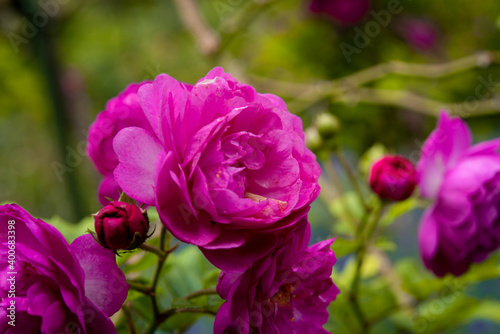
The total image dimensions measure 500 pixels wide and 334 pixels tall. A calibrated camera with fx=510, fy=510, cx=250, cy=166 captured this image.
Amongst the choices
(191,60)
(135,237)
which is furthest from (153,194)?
(191,60)

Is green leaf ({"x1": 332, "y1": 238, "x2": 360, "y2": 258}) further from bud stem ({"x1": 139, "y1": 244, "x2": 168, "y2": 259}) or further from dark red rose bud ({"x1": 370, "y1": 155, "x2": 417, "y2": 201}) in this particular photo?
bud stem ({"x1": 139, "y1": 244, "x2": 168, "y2": 259})

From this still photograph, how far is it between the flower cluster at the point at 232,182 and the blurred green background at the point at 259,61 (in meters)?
0.29

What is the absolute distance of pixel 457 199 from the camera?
20.3 inches

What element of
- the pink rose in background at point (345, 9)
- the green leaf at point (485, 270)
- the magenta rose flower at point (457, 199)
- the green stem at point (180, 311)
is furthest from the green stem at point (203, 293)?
the pink rose in background at point (345, 9)

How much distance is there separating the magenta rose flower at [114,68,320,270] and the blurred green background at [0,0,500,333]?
0.29m

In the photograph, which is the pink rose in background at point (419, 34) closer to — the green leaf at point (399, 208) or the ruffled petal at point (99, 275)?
the green leaf at point (399, 208)

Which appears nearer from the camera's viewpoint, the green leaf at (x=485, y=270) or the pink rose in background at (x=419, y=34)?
the green leaf at (x=485, y=270)

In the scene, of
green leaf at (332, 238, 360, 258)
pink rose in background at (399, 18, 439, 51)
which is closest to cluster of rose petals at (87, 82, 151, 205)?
green leaf at (332, 238, 360, 258)

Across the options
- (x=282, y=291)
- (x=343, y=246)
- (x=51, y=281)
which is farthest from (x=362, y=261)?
(x=51, y=281)

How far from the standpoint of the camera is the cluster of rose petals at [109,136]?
38cm

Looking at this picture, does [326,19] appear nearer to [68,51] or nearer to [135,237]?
[68,51]

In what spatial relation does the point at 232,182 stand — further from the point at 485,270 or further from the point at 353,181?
the point at 485,270

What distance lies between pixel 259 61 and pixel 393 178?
856 millimetres

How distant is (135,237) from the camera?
0.30m
